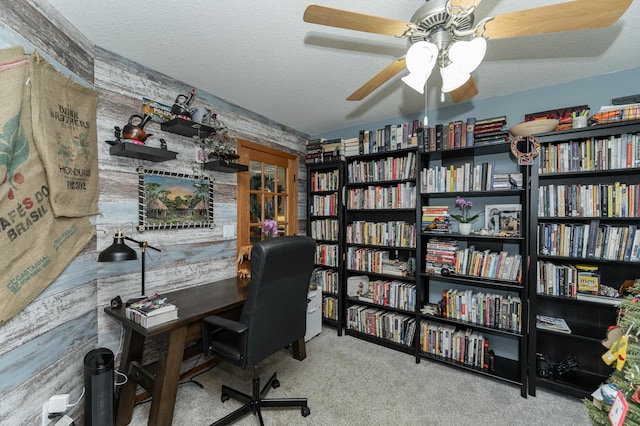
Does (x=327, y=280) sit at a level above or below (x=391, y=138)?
below

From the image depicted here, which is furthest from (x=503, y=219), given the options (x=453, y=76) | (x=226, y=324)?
(x=226, y=324)

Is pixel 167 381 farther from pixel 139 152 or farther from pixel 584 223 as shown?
pixel 584 223

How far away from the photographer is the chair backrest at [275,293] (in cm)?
143

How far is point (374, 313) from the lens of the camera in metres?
2.85

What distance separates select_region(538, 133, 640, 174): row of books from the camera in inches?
71.3

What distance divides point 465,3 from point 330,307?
2937 millimetres

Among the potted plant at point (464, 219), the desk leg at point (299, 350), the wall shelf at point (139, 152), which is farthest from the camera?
the desk leg at point (299, 350)

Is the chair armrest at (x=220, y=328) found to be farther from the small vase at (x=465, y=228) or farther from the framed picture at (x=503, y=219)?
the framed picture at (x=503, y=219)

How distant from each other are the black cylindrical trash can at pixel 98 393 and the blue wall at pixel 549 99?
3247 mm

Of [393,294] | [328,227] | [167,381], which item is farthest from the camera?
[328,227]

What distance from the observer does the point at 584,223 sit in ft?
6.71

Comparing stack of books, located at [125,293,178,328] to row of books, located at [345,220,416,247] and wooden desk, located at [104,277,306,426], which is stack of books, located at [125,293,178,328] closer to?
wooden desk, located at [104,277,306,426]

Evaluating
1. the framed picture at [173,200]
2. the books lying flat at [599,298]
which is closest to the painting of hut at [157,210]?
the framed picture at [173,200]

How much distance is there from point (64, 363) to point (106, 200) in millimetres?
972
